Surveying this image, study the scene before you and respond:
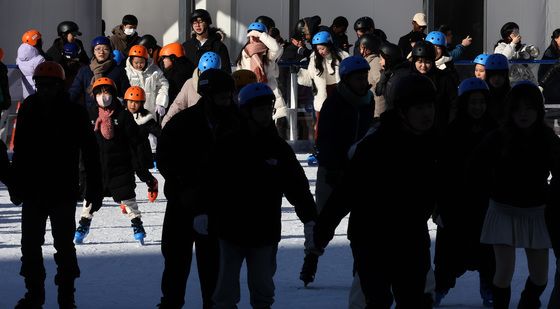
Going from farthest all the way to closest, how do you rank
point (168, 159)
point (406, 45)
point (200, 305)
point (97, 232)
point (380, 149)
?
point (406, 45), point (97, 232), point (200, 305), point (168, 159), point (380, 149)

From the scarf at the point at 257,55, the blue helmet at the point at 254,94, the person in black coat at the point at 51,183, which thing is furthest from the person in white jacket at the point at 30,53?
the blue helmet at the point at 254,94

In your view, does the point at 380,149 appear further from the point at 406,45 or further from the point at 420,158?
the point at 406,45

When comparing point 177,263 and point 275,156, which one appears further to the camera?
point 177,263

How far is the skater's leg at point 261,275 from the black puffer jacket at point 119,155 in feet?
14.6

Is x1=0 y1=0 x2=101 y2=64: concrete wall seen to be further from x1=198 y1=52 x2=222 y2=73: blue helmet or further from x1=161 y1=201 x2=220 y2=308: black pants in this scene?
x1=161 y1=201 x2=220 y2=308: black pants

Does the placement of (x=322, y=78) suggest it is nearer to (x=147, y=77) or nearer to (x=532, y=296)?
(x=147, y=77)

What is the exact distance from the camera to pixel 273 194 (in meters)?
7.42

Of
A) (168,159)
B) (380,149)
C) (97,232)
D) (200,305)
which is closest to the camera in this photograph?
(380,149)

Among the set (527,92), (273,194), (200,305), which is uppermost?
(527,92)

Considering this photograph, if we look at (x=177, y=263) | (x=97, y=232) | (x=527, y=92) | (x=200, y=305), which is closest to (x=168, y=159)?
(x=177, y=263)

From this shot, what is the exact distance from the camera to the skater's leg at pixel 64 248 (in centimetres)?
847

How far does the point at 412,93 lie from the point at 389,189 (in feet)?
1.40

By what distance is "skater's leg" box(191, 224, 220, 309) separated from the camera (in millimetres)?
8008

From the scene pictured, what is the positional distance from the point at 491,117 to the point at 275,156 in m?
2.08
